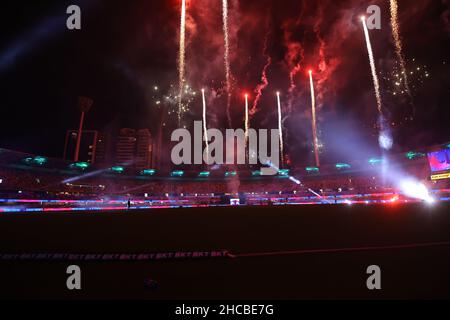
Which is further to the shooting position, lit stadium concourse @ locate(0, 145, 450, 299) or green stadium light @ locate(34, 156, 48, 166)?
green stadium light @ locate(34, 156, 48, 166)

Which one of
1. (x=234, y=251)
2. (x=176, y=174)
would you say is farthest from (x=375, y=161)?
(x=234, y=251)

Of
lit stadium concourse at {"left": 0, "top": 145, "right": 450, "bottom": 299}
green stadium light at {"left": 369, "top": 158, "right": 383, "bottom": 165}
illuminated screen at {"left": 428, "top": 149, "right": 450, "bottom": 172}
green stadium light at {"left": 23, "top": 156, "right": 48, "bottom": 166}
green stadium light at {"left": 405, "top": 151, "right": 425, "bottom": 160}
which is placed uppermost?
green stadium light at {"left": 369, "top": 158, "right": 383, "bottom": 165}

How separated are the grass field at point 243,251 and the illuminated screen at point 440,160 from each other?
3226cm

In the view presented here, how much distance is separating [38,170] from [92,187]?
915 centimetres

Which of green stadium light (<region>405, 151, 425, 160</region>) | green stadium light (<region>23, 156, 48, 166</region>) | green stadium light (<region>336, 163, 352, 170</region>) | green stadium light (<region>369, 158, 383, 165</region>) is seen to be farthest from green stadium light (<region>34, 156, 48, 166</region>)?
green stadium light (<region>405, 151, 425, 160</region>)

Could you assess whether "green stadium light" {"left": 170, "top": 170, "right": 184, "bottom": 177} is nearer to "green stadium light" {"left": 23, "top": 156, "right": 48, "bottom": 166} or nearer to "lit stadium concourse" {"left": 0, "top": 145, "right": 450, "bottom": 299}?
"green stadium light" {"left": 23, "top": 156, "right": 48, "bottom": 166}

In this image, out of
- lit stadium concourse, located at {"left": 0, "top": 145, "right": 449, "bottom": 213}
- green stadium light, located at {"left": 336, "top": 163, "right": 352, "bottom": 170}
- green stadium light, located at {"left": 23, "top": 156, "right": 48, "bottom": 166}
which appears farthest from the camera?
green stadium light, located at {"left": 336, "top": 163, "right": 352, "bottom": 170}

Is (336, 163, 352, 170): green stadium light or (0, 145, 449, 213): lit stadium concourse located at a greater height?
(336, 163, 352, 170): green stadium light

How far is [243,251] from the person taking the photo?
6816 millimetres

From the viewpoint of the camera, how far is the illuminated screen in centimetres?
3359

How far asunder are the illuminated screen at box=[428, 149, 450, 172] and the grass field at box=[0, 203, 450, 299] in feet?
106

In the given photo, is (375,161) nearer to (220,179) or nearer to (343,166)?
(343,166)

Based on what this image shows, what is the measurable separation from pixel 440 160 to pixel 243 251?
132 feet

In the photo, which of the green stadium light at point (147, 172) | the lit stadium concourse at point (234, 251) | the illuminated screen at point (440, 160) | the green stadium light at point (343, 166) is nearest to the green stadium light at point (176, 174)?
the green stadium light at point (147, 172)
